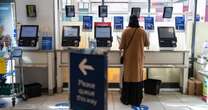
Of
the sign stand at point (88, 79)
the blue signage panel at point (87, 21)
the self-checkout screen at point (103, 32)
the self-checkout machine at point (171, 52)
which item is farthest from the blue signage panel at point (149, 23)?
the sign stand at point (88, 79)

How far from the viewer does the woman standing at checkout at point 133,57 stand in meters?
4.85

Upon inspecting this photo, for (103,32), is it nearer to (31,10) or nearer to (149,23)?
(149,23)

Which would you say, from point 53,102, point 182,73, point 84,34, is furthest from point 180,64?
point 53,102

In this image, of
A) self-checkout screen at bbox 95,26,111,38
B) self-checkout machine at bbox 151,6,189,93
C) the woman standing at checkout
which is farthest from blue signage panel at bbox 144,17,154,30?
the woman standing at checkout

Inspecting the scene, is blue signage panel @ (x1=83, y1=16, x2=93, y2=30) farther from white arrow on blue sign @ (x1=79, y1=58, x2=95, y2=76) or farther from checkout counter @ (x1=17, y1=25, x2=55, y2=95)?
white arrow on blue sign @ (x1=79, y1=58, x2=95, y2=76)

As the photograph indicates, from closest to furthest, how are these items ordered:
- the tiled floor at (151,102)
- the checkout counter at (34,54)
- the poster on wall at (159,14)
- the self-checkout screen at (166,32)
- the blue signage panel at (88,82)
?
the blue signage panel at (88,82), the tiled floor at (151,102), the checkout counter at (34,54), the self-checkout screen at (166,32), the poster on wall at (159,14)

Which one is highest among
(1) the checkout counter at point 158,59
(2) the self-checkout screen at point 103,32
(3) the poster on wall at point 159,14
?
(3) the poster on wall at point 159,14

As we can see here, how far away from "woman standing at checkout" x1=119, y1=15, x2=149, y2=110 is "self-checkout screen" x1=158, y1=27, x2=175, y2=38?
0.93 m

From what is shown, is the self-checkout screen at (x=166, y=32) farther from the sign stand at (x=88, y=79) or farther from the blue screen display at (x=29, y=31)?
the sign stand at (x=88, y=79)

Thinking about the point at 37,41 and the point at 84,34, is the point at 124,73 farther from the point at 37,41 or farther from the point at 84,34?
the point at 37,41

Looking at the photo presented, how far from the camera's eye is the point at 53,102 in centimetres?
529

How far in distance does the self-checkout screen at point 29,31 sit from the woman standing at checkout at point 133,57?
1.85m

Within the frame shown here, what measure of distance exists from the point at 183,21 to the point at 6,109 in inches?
149

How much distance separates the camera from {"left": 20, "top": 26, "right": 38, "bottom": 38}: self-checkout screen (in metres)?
5.68
